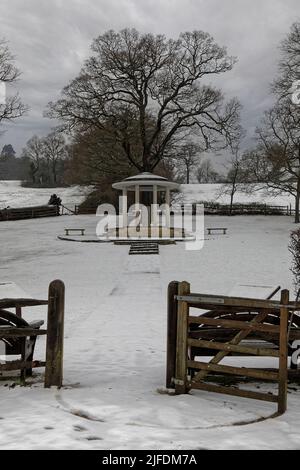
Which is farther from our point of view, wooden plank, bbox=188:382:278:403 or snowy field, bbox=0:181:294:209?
snowy field, bbox=0:181:294:209

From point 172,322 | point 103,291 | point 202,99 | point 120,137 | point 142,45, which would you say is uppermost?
point 142,45

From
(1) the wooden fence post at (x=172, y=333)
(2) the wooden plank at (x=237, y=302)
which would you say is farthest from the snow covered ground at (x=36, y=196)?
(2) the wooden plank at (x=237, y=302)

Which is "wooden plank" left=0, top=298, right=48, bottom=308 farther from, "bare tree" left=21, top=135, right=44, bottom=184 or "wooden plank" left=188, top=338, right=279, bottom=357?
"bare tree" left=21, top=135, right=44, bottom=184

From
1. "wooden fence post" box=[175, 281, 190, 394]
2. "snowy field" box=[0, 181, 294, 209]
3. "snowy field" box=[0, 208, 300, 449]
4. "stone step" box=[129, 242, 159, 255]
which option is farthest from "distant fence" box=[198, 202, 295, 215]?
"wooden fence post" box=[175, 281, 190, 394]

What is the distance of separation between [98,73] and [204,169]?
244 ft

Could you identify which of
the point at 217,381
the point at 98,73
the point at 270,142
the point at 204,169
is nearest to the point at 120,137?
the point at 98,73

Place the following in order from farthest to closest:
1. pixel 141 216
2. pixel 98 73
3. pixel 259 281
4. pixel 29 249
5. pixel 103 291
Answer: pixel 98 73
pixel 141 216
pixel 29 249
pixel 259 281
pixel 103 291

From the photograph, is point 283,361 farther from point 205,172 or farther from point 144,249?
point 205,172

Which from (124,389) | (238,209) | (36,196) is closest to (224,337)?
(124,389)

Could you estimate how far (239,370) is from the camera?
464 centimetres

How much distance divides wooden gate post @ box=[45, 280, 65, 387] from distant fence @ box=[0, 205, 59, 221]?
42.2m

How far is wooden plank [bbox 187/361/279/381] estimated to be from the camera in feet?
14.8

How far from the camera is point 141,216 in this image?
3130 centimetres
